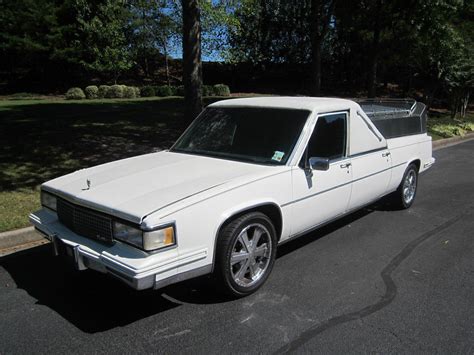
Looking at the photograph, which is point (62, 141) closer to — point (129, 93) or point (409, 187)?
point (409, 187)

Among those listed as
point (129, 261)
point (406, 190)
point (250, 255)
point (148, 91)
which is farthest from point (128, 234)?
point (148, 91)

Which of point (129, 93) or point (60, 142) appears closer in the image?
point (60, 142)

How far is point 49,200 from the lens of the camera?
4.00 metres

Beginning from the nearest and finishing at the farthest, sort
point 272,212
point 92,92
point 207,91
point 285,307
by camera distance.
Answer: point 285,307
point 272,212
point 92,92
point 207,91

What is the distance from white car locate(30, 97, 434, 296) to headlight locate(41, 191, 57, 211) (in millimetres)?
10

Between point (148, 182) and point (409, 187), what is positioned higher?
point (148, 182)

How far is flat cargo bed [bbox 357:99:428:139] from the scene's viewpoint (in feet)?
18.9

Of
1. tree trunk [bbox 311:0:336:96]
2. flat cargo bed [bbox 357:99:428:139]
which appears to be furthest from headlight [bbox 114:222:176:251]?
tree trunk [bbox 311:0:336:96]

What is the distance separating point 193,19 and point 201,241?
19.6ft

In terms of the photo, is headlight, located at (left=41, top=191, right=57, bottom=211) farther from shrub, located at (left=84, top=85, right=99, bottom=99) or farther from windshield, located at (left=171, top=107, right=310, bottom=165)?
shrub, located at (left=84, top=85, right=99, bottom=99)

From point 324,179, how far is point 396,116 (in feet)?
8.62

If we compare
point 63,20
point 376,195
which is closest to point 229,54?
point 376,195

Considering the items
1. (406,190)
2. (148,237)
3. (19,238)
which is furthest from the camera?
(406,190)

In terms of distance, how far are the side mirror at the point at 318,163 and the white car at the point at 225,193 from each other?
0.4 inches
